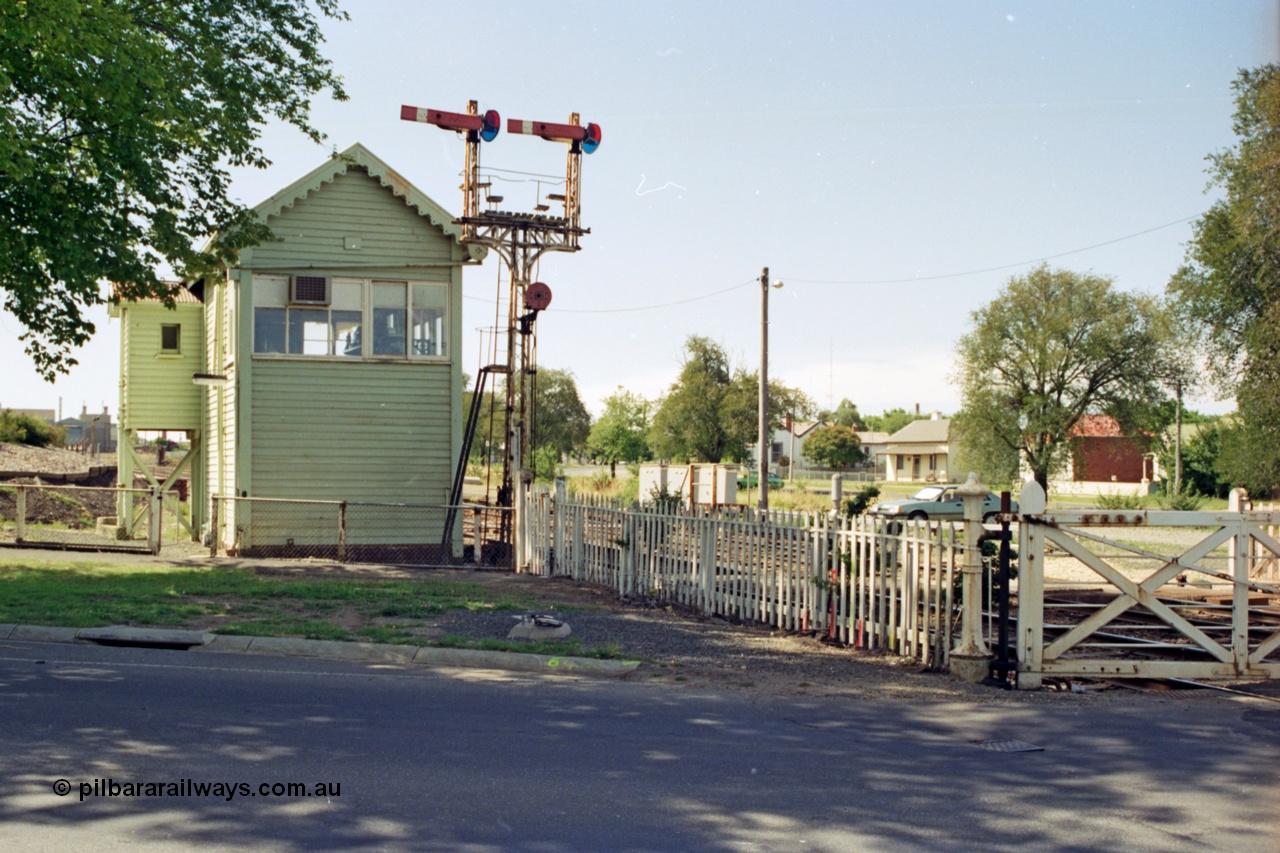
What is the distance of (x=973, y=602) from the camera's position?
9.29 metres

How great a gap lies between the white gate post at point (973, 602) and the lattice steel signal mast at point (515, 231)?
38.1 ft

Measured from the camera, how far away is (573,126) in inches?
839

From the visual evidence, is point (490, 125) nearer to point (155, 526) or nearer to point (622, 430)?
point (155, 526)

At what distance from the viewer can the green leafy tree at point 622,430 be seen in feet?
257

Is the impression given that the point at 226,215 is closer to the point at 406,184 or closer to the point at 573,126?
the point at 406,184

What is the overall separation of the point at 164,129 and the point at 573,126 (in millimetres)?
7892

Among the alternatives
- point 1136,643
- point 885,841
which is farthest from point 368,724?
point 1136,643

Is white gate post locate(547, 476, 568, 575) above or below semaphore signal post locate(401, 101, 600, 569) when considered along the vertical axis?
below

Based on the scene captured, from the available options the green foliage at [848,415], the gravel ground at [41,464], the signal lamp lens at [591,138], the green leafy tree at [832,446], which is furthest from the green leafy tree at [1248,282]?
the green foliage at [848,415]

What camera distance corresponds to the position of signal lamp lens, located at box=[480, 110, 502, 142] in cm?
2077

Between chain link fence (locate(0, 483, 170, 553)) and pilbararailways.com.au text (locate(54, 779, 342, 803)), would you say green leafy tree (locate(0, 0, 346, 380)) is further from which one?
pilbararailways.com.au text (locate(54, 779, 342, 803))

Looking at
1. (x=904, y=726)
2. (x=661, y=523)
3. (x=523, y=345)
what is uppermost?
(x=523, y=345)

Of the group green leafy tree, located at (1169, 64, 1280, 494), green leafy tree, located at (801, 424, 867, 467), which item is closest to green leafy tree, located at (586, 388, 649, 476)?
green leafy tree, located at (801, 424, 867, 467)

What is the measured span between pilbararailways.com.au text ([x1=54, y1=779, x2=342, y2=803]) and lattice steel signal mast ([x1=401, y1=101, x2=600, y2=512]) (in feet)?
45.8
